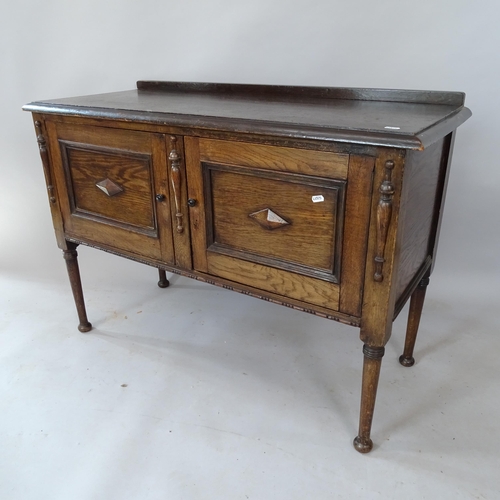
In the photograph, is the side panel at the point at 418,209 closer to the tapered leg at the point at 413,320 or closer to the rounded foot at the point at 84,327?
the tapered leg at the point at 413,320

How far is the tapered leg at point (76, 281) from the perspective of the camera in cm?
213

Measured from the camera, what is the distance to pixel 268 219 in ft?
4.83

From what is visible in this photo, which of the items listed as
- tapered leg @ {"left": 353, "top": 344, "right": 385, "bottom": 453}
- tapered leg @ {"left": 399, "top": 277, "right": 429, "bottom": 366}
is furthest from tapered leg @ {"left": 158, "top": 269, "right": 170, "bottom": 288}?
tapered leg @ {"left": 353, "top": 344, "right": 385, "bottom": 453}

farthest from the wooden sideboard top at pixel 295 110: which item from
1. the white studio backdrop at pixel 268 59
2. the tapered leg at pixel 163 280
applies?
the tapered leg at pixel 163 280

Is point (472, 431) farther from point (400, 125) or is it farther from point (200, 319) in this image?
point (200, 319)

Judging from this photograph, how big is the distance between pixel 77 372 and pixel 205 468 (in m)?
0.72

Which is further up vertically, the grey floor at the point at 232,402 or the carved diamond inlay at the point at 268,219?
the carved diamond inlay at the point at 268,219

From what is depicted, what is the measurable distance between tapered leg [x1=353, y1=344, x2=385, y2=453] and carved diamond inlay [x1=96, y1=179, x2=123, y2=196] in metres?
0.96

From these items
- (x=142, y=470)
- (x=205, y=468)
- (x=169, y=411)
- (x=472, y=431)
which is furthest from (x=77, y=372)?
(x=472, y=431)

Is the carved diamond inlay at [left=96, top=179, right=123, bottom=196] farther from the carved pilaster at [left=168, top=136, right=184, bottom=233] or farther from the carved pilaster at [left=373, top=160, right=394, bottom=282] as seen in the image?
the carved pilaster at [left=373, top=160, right=394, bottom=282]

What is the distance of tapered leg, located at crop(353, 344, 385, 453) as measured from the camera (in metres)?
1.49

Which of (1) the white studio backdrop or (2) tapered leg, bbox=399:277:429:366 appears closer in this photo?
(2) tapered leg, bbox=399:277:429:366

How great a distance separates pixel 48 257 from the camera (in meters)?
2.95

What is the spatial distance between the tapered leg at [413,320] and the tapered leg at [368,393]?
471 millimetres
